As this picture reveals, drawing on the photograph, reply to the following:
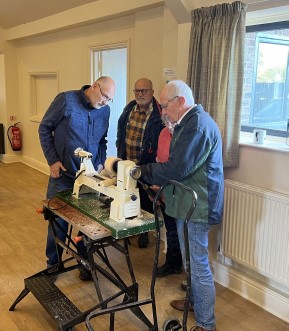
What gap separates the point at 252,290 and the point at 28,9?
4763mm

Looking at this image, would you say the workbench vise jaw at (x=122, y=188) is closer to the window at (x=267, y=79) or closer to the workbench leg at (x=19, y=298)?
the workbench leg at (x=19, y=298)

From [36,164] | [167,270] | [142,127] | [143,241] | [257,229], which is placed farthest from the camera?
[36,164]

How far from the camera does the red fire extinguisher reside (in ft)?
22.9

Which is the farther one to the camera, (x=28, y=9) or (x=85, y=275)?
(x=28, y=9)

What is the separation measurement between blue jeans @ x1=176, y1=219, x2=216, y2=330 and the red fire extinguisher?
217 inches

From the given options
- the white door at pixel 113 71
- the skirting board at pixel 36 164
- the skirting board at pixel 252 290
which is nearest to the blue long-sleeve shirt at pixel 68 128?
the skirting board at pixel 252 290

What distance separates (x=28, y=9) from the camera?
17.4ft

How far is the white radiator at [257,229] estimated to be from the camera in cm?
233

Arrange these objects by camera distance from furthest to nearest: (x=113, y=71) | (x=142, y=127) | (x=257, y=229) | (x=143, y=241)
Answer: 1. (x=113, y=71)
2. (x=143, y=241)
3. (x=142, y=127)
4. (x=257, y=229)

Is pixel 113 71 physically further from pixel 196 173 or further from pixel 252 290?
pixel 252 290

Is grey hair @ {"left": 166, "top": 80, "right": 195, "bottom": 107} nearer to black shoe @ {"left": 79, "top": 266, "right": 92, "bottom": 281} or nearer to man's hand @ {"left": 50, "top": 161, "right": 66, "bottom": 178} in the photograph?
man's hand @ {"left": 50, "top": 161, "right": 66, "bottom": 178}

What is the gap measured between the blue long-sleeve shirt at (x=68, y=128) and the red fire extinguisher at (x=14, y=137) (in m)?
4.59

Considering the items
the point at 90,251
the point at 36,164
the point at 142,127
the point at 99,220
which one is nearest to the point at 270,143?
the point at 142,127

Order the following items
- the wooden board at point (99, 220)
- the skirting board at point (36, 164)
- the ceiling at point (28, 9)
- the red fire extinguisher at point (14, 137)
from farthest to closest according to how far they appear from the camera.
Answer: the red fire extinguisher at point (14, 137)
the skirting board at point (36, 164)
the ceiling at point (28, 9)
the wooden board at point (99, 220)
